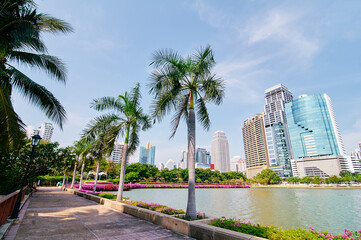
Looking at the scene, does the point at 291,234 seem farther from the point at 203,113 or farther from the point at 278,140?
the point at 278,140

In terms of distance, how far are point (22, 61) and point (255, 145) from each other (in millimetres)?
174425

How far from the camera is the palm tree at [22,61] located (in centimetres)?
526

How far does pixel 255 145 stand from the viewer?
164m

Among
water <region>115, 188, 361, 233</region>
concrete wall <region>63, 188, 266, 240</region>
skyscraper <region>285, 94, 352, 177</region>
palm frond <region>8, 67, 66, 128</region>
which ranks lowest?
water <region>115, 188, 361, 233</region>

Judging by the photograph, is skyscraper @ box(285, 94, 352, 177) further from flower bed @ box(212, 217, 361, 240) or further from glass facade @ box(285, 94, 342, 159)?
flower bed @ box(212, 217, 361, 240)

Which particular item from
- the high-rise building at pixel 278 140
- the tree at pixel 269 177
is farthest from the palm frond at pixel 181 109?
the high-rise building at pixel 278 140

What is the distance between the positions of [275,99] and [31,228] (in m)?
205

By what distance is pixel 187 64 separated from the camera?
853 cm

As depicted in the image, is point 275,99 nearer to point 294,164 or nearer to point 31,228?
point 294,164

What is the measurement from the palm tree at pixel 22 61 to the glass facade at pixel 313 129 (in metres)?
154

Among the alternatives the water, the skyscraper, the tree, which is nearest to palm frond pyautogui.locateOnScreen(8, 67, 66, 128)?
the water

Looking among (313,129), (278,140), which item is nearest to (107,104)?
(313,129)

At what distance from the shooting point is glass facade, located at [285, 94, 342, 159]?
406 ft

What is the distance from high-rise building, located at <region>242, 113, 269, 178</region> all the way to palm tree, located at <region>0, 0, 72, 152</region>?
533ft
